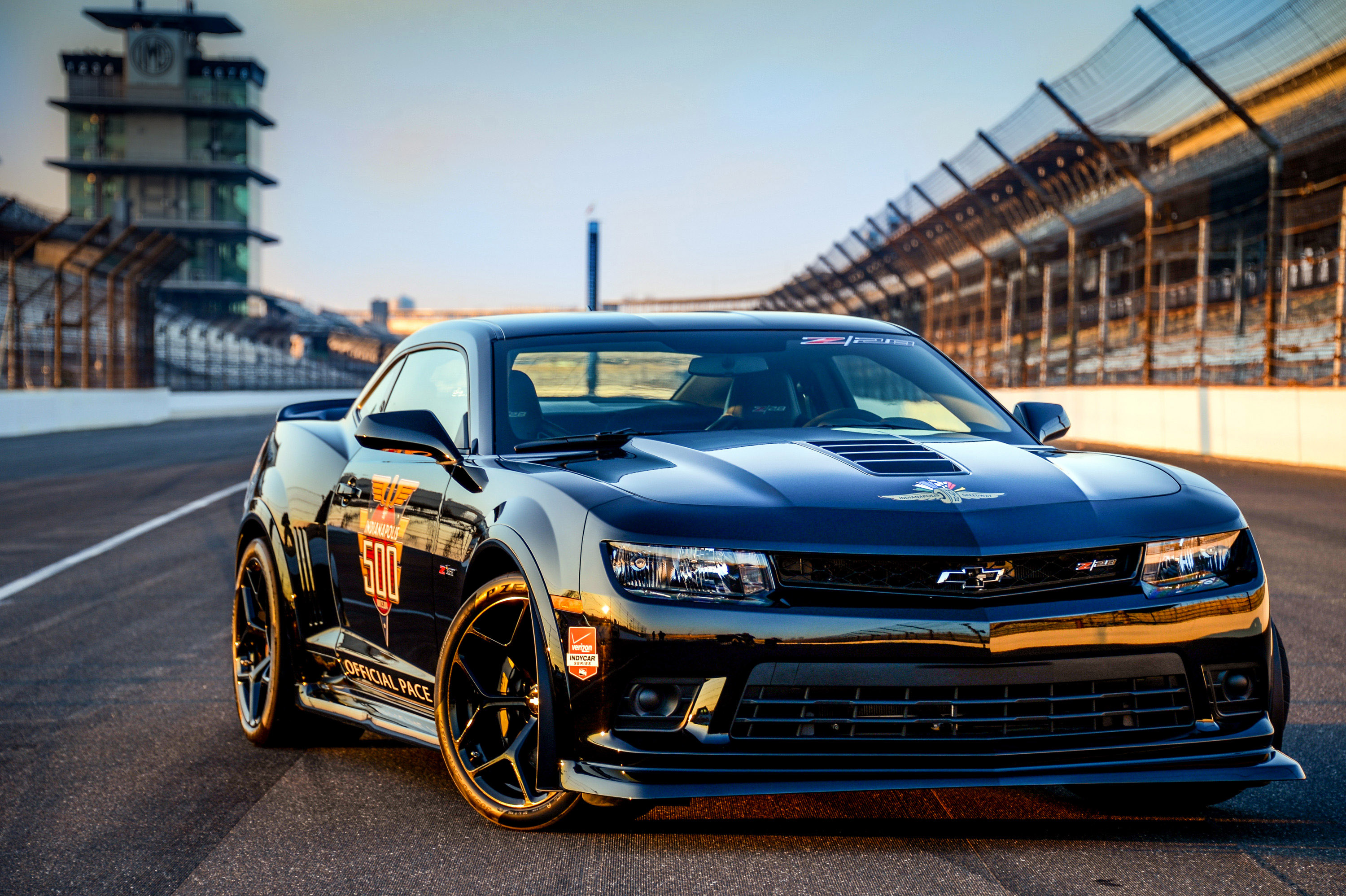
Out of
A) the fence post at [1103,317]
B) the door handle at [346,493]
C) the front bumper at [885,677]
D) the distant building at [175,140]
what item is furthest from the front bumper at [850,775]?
the distant building at [175,140]

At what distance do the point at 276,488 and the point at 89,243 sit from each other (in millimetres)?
28654

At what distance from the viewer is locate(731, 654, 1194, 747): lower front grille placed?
3.29 m

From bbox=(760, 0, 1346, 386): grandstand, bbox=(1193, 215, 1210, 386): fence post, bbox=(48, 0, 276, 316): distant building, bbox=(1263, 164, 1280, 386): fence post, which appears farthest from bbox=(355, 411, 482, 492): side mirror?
bbox=(48, 0, 276, 316): distant building

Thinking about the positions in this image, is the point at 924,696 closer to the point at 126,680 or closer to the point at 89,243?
the point at 126,680

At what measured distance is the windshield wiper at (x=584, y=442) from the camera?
13.7ft

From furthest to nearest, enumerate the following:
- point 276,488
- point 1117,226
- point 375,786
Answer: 1. point 1117,226
2. point 276,488
3. point 375,786

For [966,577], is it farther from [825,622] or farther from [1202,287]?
[1202,287]

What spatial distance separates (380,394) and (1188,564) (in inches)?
122

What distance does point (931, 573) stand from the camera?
3330 millimetres

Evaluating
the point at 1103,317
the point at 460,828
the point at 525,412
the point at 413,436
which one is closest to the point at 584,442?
the point at 525,412

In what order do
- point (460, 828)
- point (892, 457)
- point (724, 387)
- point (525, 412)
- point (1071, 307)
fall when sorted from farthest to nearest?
point (1071, 307) → point (724, 387) → point (525, 412) → point (460, 828) → point (892, 457)

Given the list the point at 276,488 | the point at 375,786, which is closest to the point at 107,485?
the point at 276,488

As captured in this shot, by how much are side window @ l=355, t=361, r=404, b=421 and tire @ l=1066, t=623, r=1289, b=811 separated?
2748 millimetres

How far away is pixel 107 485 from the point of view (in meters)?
17.1
